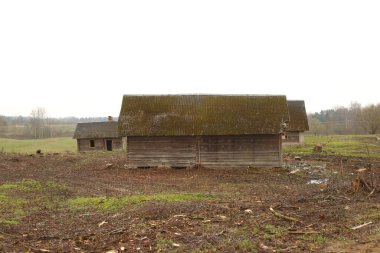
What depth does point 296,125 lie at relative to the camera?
1796 inches

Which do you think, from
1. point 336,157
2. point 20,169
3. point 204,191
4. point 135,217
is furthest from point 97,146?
point 135,217

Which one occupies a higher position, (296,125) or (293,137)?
(296,125)

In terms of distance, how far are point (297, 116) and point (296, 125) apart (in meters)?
1.78

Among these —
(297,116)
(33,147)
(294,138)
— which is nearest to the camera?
(294,138)

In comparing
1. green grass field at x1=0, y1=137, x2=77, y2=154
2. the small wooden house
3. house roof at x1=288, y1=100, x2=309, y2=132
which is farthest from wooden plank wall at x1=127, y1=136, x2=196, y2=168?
green grass field at x1=0, y1=137, x2=77, y2=154

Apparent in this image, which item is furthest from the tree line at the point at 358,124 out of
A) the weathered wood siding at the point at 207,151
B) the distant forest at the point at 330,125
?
the weathered wood siding at the point at 207,151

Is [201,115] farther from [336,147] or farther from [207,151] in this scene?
[336,147]

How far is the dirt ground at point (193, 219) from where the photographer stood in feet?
29.5

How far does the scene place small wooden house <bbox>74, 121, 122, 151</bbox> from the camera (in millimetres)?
47472

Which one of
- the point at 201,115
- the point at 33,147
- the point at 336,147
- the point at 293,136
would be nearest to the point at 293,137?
the point at 293,136

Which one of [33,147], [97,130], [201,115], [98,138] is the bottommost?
[33,147]

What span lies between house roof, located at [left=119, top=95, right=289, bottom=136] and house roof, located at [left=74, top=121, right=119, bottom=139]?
2018 centimetres

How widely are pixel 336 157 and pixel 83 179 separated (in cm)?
2201

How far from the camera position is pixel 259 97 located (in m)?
27.9
